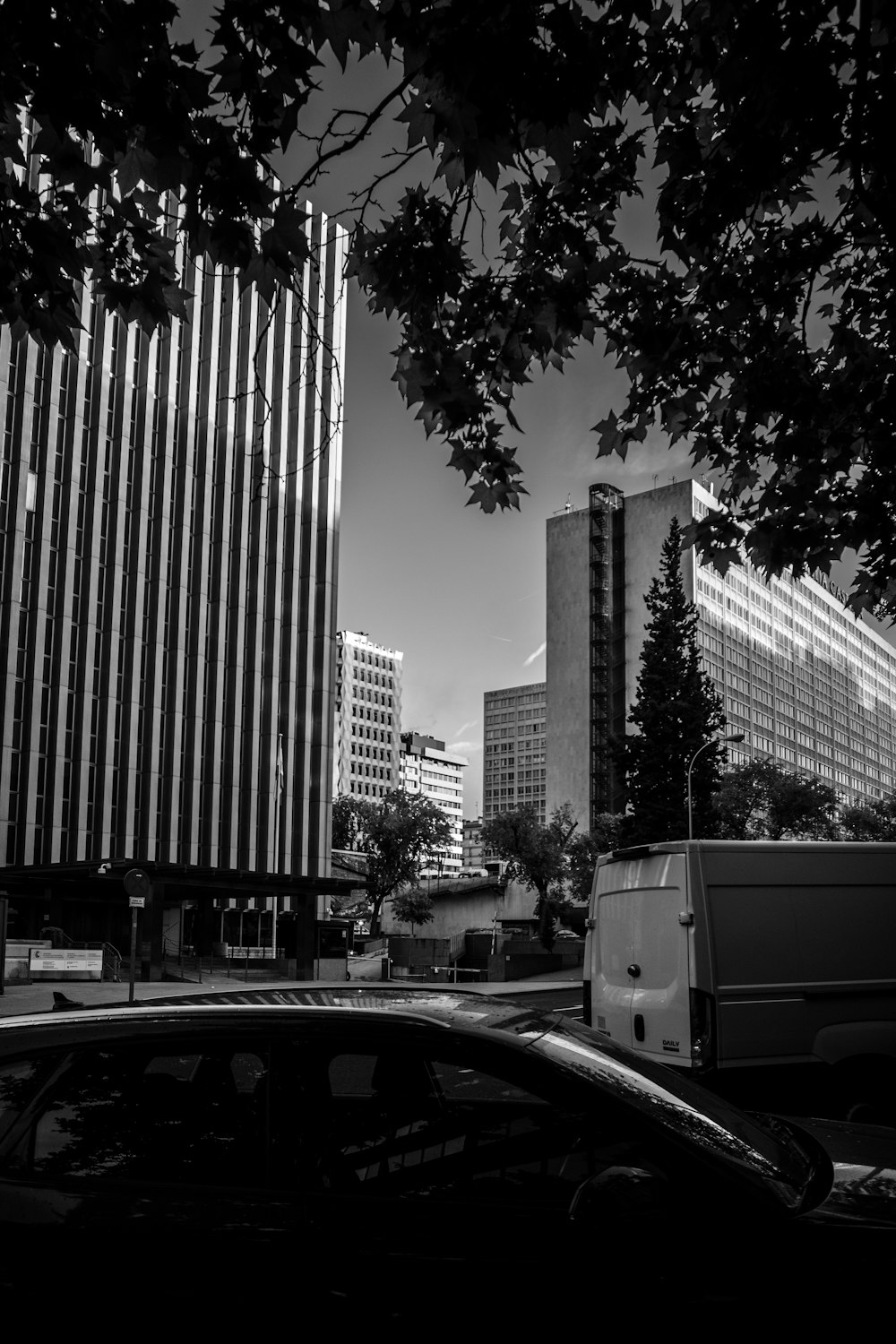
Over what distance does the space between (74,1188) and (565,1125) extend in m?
1.22

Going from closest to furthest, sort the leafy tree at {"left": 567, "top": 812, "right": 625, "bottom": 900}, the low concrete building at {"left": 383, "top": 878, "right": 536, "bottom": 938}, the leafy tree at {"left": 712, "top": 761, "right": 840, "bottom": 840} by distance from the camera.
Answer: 1. the leafy tree at {"left": 567, "top": 812, "right": 625, "bottom": 900}
2. the leafy tree at {"left": 712, "top": 761, "right": 840, "bottom": 840}
3. the low concrete building at {"left": 383, "top": 878, "right": 536, "bottom": 938}

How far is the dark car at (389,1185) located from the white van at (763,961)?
5.06 meters

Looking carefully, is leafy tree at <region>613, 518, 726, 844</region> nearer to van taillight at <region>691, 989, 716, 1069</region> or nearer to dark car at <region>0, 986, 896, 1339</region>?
van taillight at <region>691, 989, 716, 1069</region>

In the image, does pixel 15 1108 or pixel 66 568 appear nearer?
pixel 15 1108

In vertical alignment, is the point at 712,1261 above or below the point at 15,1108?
below

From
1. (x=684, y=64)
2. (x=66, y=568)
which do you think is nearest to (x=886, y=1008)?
(x=684, y=64)

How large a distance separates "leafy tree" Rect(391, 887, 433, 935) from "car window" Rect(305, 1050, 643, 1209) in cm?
7907

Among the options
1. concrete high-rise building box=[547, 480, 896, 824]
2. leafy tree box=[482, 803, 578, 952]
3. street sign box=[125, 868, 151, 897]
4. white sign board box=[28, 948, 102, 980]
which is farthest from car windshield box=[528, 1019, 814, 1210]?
concrete high-rise building box=[547, 480, 896, 824]

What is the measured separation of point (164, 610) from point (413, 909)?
31.1 m

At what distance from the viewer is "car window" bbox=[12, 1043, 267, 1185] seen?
9.65 ft

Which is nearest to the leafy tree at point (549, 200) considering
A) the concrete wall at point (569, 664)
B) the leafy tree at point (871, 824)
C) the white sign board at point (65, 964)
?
the white sign board at point (65, 964)

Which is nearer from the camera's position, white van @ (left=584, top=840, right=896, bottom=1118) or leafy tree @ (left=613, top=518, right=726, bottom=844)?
white van @ (left=584, top=840, right=896, bottom=1118)

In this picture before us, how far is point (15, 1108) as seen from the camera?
300cm

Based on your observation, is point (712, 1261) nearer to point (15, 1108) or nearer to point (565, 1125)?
point (565, 1125)
